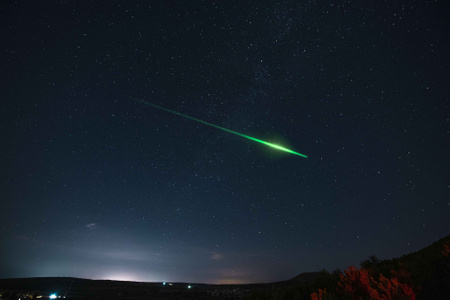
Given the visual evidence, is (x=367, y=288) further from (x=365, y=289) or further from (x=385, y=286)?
(x=385, y=286)

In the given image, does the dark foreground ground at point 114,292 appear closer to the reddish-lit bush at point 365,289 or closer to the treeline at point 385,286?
the treeline at point 385,286

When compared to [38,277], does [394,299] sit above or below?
below

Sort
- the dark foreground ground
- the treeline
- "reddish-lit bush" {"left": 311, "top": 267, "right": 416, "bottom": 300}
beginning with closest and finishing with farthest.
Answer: "reddish-lit bush" {"left": 311, "top": 267, "right": 416, "bottom": 300}, the treeline, the dark foreground ground

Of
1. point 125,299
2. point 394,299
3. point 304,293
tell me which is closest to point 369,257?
point 304,293

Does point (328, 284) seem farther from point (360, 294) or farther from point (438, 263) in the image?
point (438, 263)

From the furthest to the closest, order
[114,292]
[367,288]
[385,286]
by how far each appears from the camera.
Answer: [114,292] → [385,286] → [367,288]

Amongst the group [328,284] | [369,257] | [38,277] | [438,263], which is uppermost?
[38,277]

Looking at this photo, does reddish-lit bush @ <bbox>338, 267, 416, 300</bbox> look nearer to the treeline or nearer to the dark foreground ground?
the treeline

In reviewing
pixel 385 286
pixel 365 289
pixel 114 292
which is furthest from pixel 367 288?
pixel 114 292

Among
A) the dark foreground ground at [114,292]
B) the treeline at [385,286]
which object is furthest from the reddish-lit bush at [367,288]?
the dark foreground ground at [114,292]

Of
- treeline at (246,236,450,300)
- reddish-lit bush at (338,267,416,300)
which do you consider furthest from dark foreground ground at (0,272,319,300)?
reddish-lit bush at (338,267,416,300)

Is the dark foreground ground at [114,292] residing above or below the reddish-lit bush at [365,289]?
above
